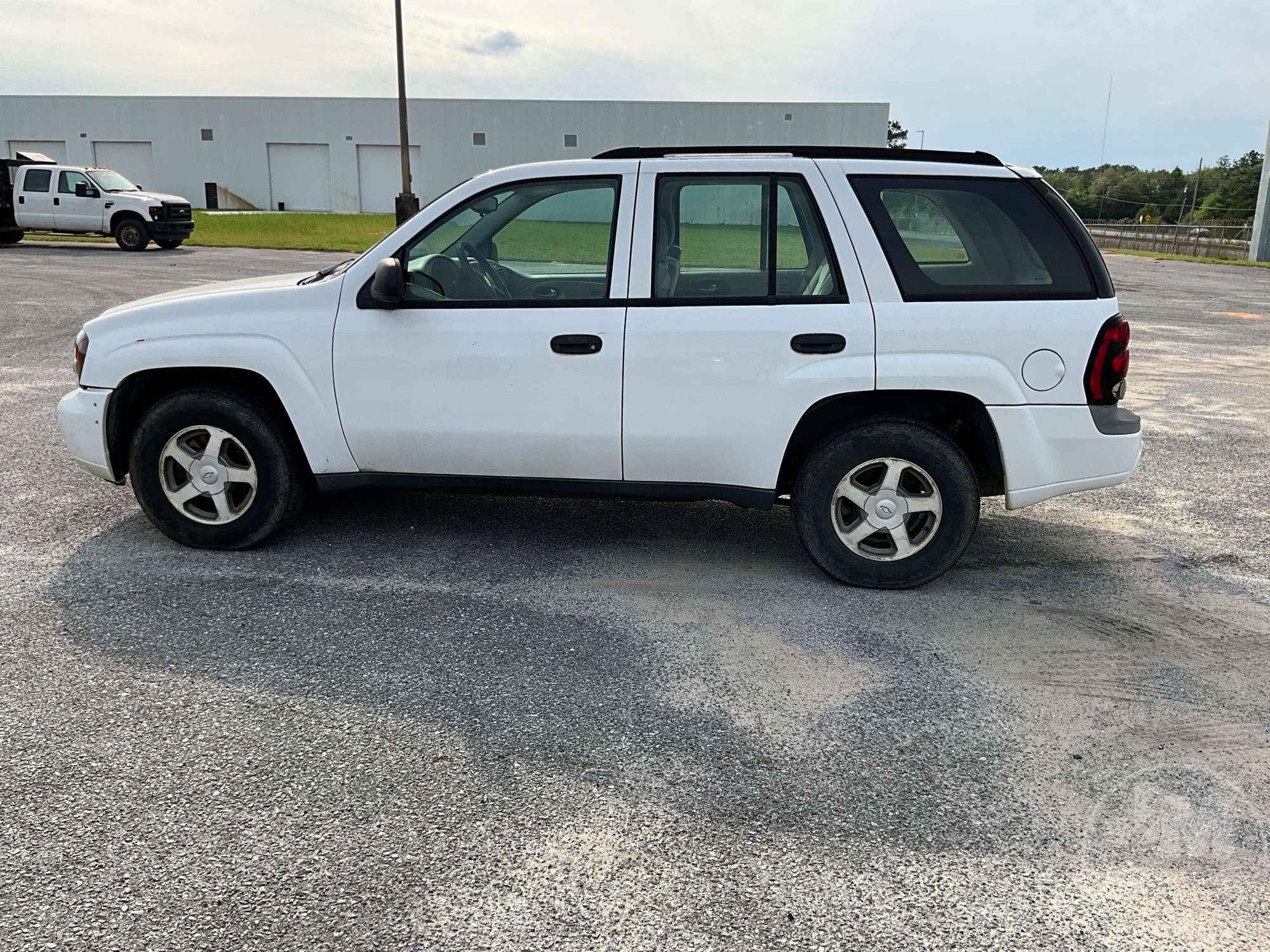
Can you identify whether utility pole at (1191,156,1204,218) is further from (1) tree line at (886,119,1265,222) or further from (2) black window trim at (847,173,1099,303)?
(2) black window trim at (847,173,1099,303)

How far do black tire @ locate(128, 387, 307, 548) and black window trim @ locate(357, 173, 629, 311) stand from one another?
2.50ft

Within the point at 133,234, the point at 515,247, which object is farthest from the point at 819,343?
the point at 133,234

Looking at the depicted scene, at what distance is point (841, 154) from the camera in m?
4.59

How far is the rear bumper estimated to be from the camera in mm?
4387

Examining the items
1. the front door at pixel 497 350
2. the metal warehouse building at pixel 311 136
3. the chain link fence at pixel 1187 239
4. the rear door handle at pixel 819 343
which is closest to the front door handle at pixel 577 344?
the front door at pixel 497 350

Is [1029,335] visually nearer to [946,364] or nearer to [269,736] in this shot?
[946,364]

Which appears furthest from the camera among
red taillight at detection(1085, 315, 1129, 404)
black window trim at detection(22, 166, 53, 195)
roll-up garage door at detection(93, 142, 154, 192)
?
roll-up garage door at detection(93, 142, 154, 192)

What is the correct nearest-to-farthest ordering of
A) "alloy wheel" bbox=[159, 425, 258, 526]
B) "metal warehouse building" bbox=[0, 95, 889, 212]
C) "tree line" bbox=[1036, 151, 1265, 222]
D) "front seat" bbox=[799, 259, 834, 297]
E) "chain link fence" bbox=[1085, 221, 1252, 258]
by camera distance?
"front seat" bbox=[799, 259, 834, 297] → "alloy wheel" bbox=[159, 425, 258, 526] → "chain link fence" bbox=[1085, 221, 1252, 258] → "metal warehouse building" bbox=[0, 95, 889, 212] → "tree line" bbox=[1036, 151, 1265, 222]

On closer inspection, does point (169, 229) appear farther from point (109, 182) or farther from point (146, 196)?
point (109, 182)

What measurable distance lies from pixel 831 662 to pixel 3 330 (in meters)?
11.2

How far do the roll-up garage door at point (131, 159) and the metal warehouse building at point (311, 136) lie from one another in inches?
2.0

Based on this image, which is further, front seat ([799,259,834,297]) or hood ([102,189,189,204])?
hood ([102,189,189,204])

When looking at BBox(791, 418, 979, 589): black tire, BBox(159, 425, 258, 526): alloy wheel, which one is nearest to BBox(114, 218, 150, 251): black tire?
BBox(159, 425, 258, 526): alloy wheel

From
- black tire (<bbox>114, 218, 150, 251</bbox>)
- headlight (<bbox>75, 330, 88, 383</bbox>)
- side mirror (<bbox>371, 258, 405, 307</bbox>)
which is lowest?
headlight (<bbox>75, 330, 88, 383</bbox>)
